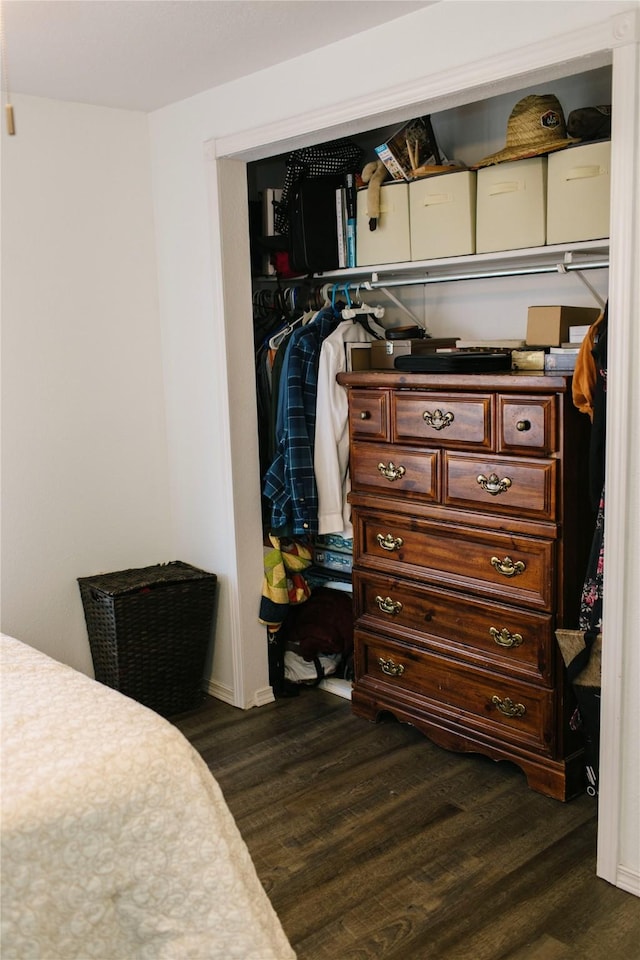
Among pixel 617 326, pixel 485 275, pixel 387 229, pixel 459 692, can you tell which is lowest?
pixel 459 692

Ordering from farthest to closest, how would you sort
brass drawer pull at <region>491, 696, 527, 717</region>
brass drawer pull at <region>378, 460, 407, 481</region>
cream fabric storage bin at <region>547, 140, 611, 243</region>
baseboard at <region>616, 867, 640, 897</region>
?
brass drawer pull at <region>378, 460, 407, 481</region>
brass drawer pull at <region>491, 696, 527, 717</region>
cream fabric storage bin at <region>547, 140, 611, 243</region>
baseboard at <region>616, 867, 640, 897</region>

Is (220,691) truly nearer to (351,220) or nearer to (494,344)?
(494,344)

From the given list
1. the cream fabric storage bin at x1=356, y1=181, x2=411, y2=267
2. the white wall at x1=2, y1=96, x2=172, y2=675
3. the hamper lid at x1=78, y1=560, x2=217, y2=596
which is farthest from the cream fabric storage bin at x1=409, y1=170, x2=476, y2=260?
the hamper lid at x1=78, y1=560, x2=217, y2=596

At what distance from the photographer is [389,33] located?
282 centimetres

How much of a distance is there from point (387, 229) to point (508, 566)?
1354mm

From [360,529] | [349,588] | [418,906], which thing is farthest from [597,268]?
[418,906]

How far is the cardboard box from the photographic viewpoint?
2959 millimetres

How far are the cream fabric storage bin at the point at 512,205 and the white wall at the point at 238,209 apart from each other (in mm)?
354

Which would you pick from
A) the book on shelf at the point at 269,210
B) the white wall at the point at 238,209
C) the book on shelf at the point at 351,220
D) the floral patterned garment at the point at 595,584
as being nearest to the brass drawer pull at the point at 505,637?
the floral patterned garment at the point at 595,584

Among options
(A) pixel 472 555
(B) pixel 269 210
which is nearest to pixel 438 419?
(A) pixel 472 555

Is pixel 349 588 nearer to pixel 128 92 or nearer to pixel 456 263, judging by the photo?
pixel 456 263

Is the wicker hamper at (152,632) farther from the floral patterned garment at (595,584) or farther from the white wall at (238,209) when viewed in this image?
the floral patterned garment at (595,584)

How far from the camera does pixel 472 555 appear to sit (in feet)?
10.2

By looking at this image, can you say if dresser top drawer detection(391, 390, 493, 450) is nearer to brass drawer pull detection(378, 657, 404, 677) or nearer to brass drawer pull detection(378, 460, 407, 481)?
brass drawer pull detection(378, 460, 407, 481)
